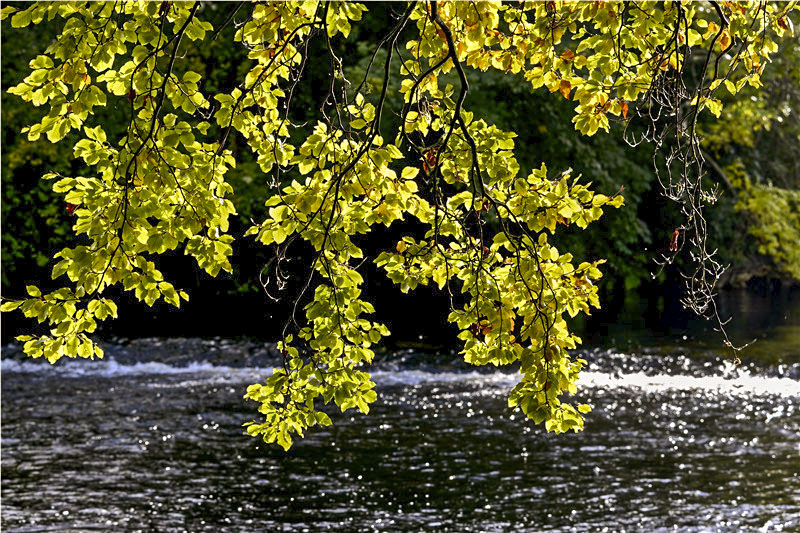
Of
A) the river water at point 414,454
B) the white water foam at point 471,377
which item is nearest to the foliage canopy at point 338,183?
the river water at point 414,454

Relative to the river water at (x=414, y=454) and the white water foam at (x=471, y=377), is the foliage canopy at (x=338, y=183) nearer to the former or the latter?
the river water at (x=414, y=454)

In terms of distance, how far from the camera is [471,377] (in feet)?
57.6

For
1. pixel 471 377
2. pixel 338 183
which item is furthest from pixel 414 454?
pixel 338 183

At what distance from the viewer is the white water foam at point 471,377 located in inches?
653

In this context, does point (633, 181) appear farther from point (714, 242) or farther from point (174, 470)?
point (174, 470)

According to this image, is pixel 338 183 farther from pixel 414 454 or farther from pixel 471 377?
pixel 471 377

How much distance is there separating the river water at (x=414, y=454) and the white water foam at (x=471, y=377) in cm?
5

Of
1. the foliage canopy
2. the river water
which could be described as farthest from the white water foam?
the foliage canopy

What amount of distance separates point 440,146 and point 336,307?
95 centimetres

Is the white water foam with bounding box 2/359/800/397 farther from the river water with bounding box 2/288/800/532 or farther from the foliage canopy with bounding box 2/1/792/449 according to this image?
the foliage canopy with bounding box 2/1/792/449

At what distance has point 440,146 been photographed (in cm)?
570

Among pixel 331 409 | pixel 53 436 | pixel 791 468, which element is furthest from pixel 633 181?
pixel 53 436

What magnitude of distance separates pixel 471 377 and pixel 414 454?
4.79 m

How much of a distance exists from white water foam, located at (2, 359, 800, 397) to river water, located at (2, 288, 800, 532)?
0.15 feet
